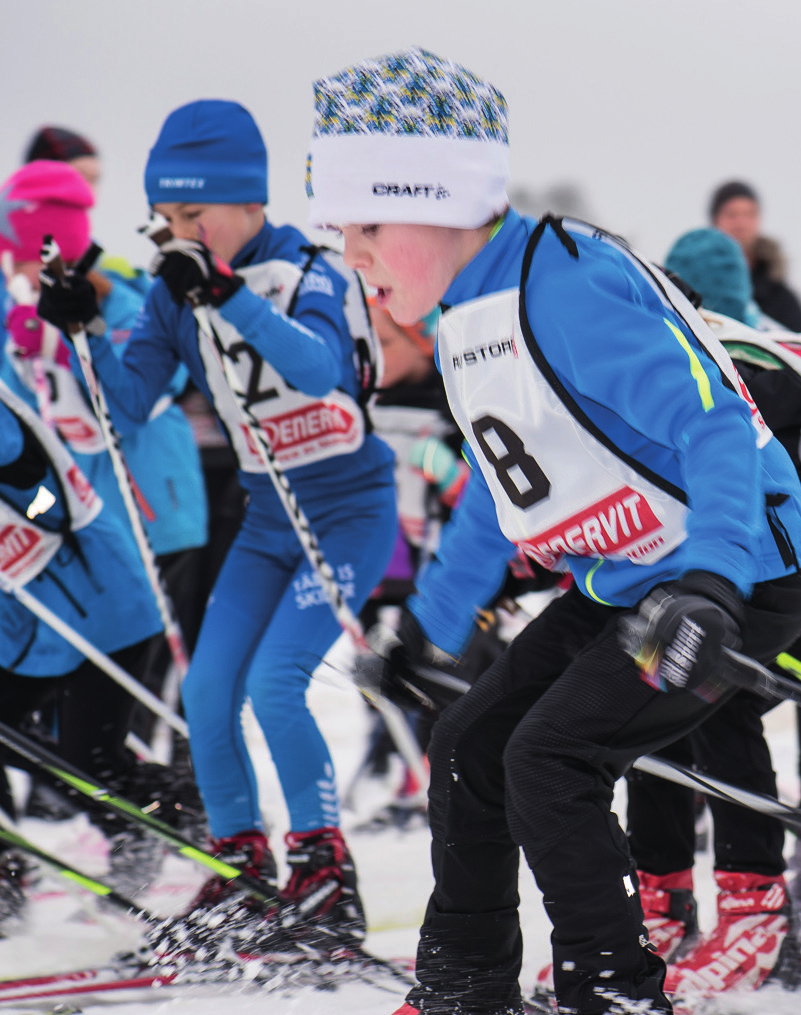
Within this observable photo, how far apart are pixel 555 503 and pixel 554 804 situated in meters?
0.44

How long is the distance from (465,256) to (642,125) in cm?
1181

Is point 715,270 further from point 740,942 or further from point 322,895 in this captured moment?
point 322,895

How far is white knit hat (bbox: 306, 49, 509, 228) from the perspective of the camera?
1.91 m

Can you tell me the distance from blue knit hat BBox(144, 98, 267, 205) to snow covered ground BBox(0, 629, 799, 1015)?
1.22 metres

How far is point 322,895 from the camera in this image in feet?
8.88

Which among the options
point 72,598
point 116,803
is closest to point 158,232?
point 72,598

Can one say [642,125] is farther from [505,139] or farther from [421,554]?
[505,139]

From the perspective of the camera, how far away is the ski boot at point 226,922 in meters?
2.51

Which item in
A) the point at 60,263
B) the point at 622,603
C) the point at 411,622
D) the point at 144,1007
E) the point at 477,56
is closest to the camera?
the point at 622,603

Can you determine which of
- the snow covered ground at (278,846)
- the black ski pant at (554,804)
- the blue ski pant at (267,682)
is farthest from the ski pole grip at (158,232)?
the black ski pant at (554,804)

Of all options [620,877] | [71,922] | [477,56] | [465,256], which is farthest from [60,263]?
[477,56]

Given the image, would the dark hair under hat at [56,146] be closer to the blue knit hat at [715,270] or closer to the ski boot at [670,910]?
the blue knit hat at [715,270]

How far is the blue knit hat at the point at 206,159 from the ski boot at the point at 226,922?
1.52m

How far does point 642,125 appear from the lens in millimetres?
12914
